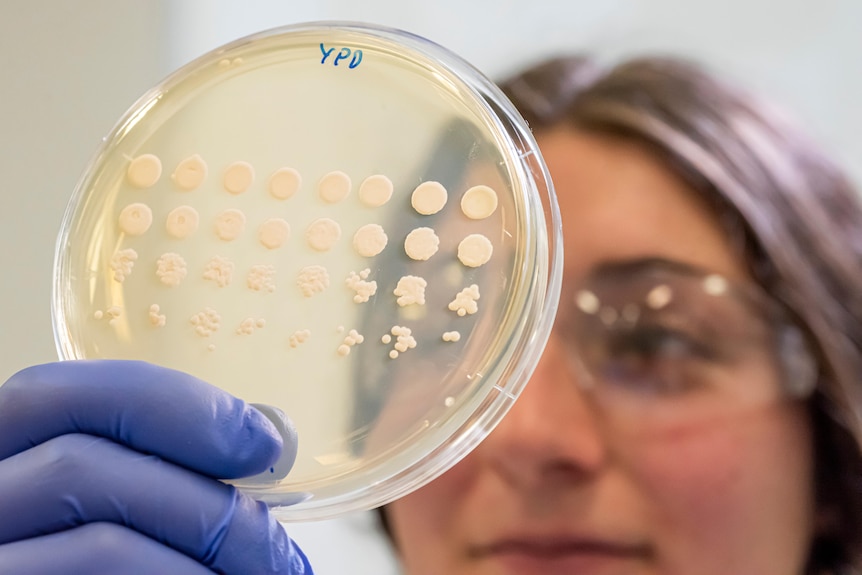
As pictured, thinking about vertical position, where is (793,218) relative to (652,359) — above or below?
above

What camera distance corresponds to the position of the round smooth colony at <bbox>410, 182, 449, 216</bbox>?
2.32ft

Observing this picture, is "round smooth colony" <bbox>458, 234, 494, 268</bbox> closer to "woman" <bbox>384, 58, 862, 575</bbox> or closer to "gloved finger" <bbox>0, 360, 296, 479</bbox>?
"gloved finger" <bbox>0, 360, 296, 479</bbox>

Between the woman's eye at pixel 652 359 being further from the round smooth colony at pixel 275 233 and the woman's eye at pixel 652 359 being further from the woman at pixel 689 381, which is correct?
the round smooth colony at pixel 275 233

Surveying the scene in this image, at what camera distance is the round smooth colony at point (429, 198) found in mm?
708

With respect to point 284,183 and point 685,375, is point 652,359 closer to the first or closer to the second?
point 685,375

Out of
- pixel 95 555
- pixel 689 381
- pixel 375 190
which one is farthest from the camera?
pixel 689 381

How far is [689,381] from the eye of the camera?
117 centimetres

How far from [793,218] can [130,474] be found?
1131 millimetres

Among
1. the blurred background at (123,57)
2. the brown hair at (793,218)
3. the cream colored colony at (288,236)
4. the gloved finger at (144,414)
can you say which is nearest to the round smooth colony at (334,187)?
the cream colored colony at (288,236)

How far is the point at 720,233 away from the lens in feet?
3.90

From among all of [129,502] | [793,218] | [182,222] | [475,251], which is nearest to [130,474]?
[129,502]

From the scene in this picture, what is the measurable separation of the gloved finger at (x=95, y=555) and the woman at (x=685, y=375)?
0.68m

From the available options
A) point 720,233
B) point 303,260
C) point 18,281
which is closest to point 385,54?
point 303,260

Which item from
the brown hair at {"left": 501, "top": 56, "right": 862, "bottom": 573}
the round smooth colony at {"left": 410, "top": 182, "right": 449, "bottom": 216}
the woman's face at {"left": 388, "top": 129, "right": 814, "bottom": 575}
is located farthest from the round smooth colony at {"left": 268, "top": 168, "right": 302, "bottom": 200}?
the brown hair at {"left": 501, "top": 56, "right": 862, "bottom": 573}
